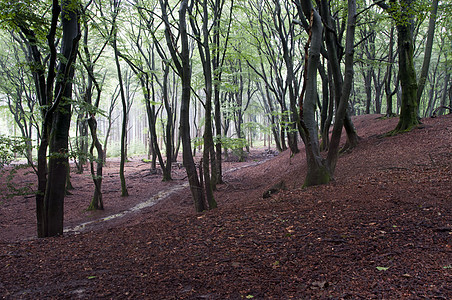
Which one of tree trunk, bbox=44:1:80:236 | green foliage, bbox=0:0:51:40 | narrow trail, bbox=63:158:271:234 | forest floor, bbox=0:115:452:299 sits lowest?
narrow trail, bbox=63:158:271:234

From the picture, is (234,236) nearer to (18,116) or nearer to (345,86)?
(345,86)

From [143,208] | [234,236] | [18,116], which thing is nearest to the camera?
[234,236]

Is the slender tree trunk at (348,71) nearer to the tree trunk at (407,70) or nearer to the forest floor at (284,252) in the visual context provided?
the forest floor at (284,252)

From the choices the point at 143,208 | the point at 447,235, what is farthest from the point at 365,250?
the point at 143,208

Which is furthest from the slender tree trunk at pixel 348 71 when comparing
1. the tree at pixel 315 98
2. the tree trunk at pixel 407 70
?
the tree trunk at pixel 407 70

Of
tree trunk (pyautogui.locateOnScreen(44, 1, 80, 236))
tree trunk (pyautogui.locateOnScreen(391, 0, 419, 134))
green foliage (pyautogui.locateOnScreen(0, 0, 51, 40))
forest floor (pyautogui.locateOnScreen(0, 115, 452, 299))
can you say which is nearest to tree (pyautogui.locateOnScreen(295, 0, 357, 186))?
forest floor (pyautogui.locateOnScreen(0, 115, 452, 299))

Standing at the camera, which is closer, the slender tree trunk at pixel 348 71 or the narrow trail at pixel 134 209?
the slender tree trunk at pixel 348 71

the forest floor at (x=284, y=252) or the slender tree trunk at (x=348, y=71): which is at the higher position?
the slender tree trunk at (x=348, y=71)

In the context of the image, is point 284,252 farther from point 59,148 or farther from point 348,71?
point 59,148

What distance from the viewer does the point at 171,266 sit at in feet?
10.3

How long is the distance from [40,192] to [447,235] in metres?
6.85

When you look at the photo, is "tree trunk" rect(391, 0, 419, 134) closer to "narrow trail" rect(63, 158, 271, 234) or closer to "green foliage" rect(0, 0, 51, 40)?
"narrow trail" rect(63, 158, 271, 234)

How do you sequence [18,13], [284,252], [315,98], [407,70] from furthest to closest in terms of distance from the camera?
1. [407,70]
2. [315,98]
3. [18,13]
4. [284,252]

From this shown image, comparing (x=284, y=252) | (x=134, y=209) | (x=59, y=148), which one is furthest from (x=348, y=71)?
(x=134, y=209)
